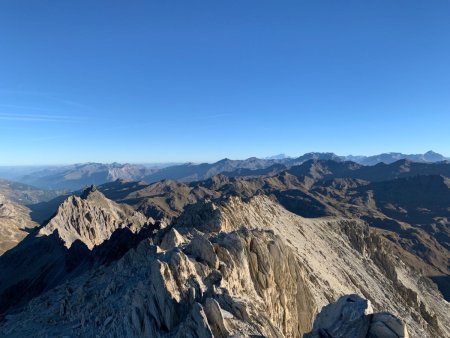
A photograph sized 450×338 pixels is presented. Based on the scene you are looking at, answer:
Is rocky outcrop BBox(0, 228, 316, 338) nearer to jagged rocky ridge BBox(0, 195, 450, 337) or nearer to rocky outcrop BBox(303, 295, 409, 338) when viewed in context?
jagged rocky ridge BBox(0, 195, 450, 337)

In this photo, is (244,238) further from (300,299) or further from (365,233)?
(365,233)

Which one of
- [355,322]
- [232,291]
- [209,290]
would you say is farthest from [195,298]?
[355,322]

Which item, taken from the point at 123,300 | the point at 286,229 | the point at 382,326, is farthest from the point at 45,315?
the point at 286,229

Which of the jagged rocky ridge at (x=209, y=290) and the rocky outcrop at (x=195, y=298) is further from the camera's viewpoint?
the jagged rocky ridge at (x=209, y=290)

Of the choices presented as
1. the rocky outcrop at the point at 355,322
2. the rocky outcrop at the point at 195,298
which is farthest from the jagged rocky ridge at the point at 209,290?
the rocky outcrop at the point at 355,322

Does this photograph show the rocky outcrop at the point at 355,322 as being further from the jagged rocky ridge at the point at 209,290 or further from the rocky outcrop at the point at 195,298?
the jagged rocky ridge at the point at 209,290
